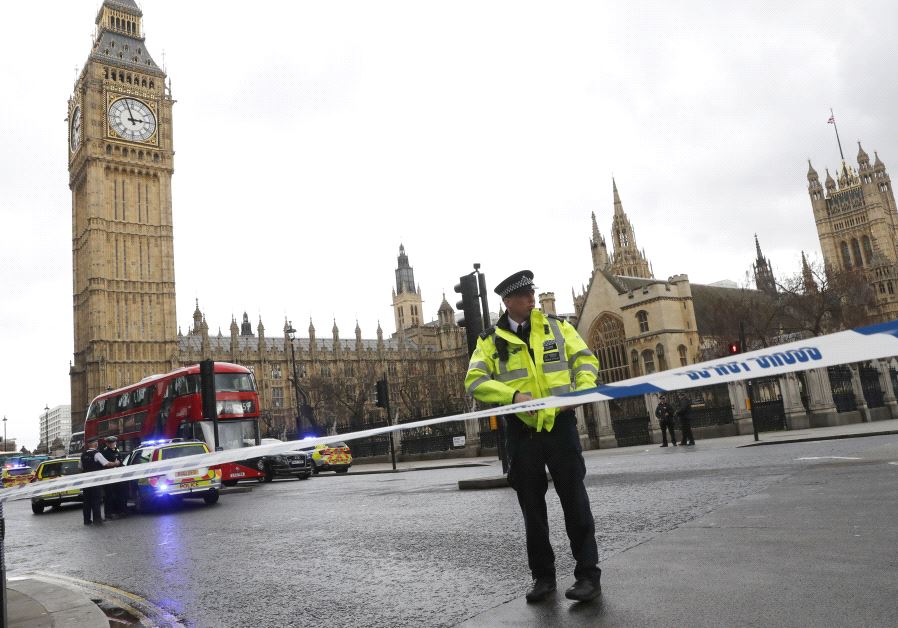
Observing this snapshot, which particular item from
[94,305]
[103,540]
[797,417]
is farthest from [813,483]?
[94,305]

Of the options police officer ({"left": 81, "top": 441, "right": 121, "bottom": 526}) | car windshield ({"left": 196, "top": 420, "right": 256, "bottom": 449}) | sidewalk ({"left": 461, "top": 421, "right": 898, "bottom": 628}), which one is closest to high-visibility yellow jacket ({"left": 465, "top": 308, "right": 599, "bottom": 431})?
sidewalk ({"left": 461, "top": 421, "right": 898, "bottom": 628})

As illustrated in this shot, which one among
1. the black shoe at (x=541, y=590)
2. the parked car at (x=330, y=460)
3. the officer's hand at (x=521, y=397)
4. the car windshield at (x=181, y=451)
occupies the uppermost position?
the car windshield at (x=181, y=451)

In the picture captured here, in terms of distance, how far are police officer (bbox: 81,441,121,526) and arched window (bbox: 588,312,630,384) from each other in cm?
3802

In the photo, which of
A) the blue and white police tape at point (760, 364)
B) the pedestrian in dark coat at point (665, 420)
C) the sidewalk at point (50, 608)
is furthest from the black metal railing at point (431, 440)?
the blue and white police tape at point (760, 364)

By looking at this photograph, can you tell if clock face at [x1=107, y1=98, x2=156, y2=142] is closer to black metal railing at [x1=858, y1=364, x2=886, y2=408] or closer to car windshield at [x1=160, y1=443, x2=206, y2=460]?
car windshield at [x1=160, y1=443, x2=206, y2=460]

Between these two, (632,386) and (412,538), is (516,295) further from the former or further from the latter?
(412,538)

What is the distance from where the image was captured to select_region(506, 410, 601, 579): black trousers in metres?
3.63

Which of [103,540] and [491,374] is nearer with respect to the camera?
[491,374]

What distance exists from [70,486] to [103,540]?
18.9 ft

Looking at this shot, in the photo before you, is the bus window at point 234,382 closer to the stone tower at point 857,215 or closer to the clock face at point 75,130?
the clock face at point 75,130

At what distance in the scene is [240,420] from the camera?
2128 cm

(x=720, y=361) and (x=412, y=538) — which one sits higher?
(x=720, y=361)

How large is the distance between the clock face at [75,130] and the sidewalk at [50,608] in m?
75.3

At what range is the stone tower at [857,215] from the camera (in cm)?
9356
